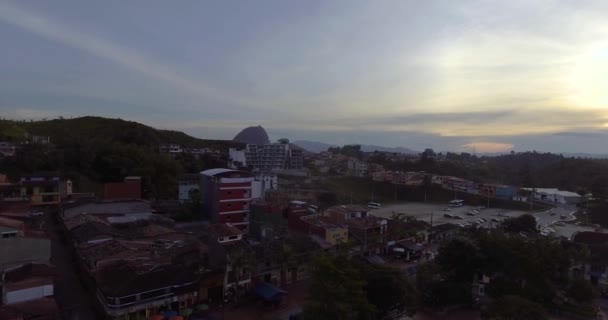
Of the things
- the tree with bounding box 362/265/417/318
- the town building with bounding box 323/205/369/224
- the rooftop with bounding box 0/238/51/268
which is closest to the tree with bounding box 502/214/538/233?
the town building with bounding box 323/205/369/224

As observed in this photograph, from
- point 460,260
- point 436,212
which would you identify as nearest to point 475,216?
point 436,212

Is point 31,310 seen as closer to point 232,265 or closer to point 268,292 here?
point 232,265

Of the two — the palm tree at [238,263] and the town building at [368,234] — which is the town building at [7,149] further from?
the town building at [368,234]

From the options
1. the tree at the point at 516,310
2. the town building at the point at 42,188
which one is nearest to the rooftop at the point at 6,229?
the town building at the point at 42,188

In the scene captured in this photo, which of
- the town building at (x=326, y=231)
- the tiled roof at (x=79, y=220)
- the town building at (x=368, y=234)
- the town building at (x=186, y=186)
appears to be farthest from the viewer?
the town building at (x=186, y=186)

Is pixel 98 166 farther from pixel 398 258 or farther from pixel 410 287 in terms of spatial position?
pixel 410 287

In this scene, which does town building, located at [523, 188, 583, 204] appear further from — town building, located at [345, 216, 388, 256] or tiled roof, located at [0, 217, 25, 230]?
tiled roof, located at [0, 217, 25, 230]
